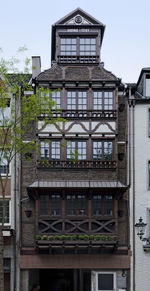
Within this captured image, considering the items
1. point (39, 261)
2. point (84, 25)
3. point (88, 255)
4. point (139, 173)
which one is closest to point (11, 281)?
point (39, 261)

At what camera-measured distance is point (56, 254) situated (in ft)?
94.4

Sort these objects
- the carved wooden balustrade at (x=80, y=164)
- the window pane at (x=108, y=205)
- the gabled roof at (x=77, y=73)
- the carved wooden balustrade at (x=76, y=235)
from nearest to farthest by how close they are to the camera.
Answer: the carved wooden balustrade at (x=76, y=235) → the window pane at (x=108, y=205) → the carved wooden balustrade at (x=80, y=164) → the gabled roof at (x=77, y=73)

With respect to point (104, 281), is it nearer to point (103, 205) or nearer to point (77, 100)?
point (103, 205)

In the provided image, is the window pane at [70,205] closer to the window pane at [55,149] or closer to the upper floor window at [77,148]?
the upper floor window at [77,148]

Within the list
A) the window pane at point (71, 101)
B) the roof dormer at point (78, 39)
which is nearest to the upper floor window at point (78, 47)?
the roof dormer at point (78, 39)

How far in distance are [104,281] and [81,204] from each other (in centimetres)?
449

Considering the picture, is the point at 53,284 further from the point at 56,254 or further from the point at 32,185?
the point at 32,185

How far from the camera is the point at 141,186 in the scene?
2958 cm

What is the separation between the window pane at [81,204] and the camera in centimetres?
2895

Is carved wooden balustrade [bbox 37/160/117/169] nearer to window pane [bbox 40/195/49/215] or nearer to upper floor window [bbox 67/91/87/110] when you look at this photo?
window pane [bbox 40/195/49/215]

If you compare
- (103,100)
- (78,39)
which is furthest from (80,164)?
(78,39)

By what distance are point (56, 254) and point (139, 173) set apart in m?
6.41

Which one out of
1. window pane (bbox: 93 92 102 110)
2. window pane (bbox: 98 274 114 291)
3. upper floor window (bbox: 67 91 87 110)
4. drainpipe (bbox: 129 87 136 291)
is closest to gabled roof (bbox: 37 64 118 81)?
upper floor window (bbox: 67 91 87 110)

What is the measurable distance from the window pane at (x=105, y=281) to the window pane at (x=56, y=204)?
14.1 feet
